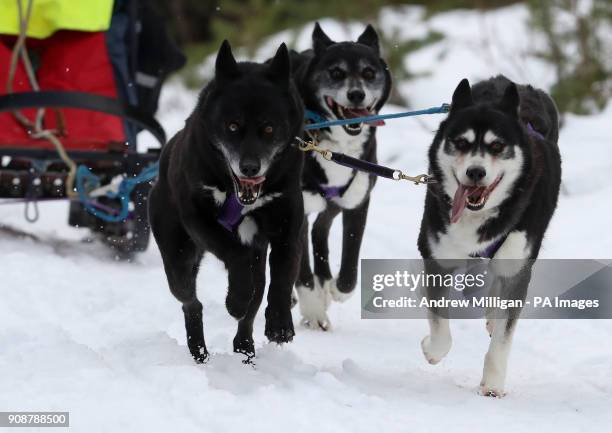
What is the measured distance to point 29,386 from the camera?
3.13 metres

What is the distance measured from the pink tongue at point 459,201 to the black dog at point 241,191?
57cm

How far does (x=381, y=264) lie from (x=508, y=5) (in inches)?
484

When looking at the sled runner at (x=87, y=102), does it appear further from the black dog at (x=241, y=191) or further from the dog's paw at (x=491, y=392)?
the dog's paw at (x=491, y=392)

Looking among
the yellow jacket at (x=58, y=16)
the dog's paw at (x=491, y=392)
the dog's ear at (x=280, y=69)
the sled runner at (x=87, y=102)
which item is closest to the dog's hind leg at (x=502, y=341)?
the dog's paw at (x=491, y=392)

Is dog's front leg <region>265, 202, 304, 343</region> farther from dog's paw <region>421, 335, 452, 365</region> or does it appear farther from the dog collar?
the dog collar

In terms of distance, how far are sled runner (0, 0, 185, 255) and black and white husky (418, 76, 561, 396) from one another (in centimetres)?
222

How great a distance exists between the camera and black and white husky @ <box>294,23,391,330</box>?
476 centimetres

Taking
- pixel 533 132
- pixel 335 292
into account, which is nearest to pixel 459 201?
pixel 533 132

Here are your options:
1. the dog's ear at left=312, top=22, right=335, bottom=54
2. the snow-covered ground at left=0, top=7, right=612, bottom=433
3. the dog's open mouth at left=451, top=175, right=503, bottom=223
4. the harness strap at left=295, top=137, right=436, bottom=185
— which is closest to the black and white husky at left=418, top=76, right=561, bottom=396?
the dog's open mouth at left=451, top=175, right=503, bottom=223

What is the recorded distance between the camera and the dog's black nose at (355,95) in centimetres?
470

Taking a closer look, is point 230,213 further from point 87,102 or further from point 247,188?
point 87,102

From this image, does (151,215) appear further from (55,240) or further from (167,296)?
(55,240)

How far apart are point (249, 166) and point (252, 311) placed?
66 centimetres

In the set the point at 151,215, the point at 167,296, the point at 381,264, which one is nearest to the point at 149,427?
the point at 151,215
